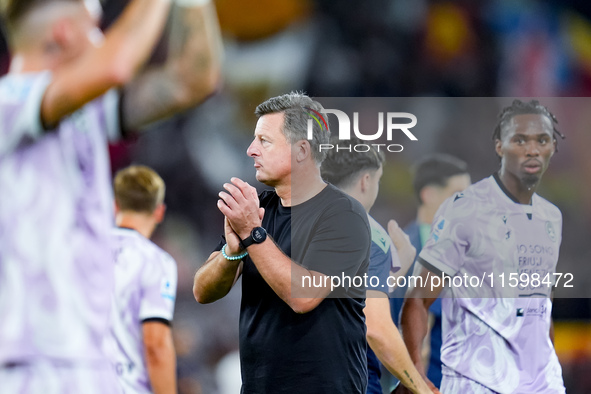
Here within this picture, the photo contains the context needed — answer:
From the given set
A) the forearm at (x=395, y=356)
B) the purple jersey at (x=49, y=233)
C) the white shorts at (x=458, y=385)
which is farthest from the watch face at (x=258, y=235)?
the white shorts at (x=458, y=385)

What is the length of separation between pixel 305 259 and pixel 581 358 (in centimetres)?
146

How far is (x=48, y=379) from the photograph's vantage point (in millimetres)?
1761

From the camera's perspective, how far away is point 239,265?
194cm

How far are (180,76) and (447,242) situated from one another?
46.9 inches

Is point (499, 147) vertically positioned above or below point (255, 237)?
above

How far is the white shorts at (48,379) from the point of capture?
1.75 meters

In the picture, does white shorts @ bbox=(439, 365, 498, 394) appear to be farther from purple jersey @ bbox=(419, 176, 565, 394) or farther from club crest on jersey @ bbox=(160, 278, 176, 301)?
club crest on jersey @ bbox=(160, 278, 176, 301)

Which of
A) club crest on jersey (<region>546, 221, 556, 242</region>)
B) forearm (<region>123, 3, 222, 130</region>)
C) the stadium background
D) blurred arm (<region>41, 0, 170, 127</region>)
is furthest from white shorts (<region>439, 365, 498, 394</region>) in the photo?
blurred arm (<region>41, 0, 170, 127</region>)

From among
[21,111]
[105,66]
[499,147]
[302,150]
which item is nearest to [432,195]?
[499,147]

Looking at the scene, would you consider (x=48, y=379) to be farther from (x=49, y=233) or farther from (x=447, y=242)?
(x=447, y=242)

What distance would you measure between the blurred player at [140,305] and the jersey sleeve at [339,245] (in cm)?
85

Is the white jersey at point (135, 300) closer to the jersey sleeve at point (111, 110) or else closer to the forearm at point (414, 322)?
the jersey sleeve at point (111, 110)

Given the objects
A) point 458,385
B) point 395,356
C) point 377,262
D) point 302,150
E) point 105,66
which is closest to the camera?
point 105,66

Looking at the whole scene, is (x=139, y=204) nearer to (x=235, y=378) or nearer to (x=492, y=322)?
(x=235, y=378)
